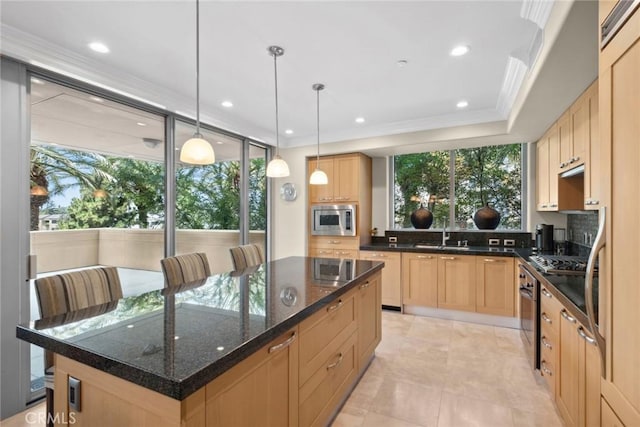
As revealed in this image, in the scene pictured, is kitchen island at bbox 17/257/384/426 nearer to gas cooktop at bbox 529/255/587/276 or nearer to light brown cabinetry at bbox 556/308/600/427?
light brown cabinetry at bbox 556/308/600/427

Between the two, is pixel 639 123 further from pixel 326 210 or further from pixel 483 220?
pixel 326 210

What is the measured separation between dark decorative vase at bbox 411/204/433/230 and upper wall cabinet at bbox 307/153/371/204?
33.6 inches

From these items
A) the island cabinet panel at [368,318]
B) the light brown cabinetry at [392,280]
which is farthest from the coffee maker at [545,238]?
the island cabinet panel at [368,318]

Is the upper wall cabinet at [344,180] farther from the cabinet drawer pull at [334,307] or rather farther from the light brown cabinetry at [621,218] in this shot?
the light brown cabinetry at [621,218]

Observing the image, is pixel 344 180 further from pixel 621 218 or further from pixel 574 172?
pixel 621 218

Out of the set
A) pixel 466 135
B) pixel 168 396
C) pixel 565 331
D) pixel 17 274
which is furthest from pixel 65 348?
pixel 466 135

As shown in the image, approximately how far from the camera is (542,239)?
3582 mm

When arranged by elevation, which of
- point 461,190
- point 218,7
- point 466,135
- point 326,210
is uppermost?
point 218,7

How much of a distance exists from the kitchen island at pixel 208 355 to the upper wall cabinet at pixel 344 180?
269cm

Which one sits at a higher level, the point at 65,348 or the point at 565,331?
the point at 65,348

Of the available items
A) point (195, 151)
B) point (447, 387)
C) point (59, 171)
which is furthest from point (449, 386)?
point (59, 171)

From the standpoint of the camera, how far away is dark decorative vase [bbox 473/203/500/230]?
4211 mm

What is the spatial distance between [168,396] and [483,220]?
4.36m

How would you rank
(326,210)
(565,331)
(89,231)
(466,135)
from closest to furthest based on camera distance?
(565,331) → (89,231) → (466,135) → (326,210)
